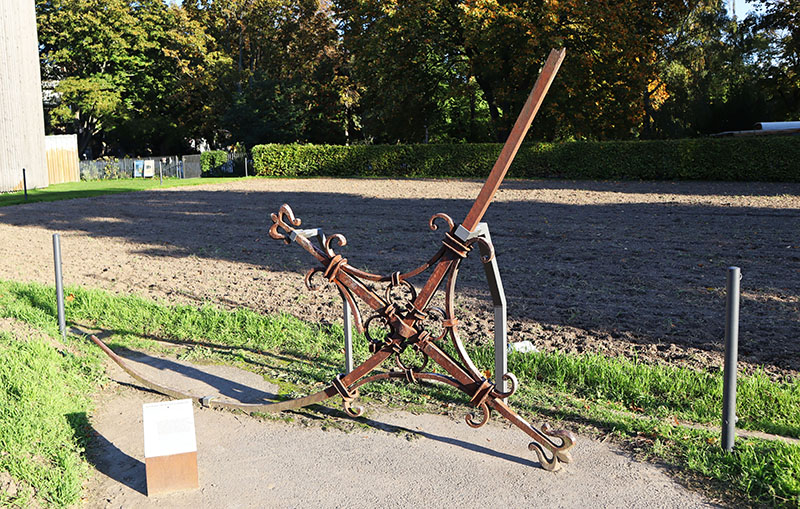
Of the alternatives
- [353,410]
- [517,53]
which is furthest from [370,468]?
[517,53]

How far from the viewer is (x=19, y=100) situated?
24.7 meters

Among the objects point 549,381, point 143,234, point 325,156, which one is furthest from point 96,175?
point 549,381

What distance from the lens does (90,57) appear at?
43.4 meters

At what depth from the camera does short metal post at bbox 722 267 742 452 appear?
3484 millimetres

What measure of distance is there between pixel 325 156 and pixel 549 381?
1151 inches

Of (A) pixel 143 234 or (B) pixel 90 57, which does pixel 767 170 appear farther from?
(B) pixel 90 57

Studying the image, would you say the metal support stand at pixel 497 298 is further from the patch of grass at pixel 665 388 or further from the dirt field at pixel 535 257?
the dirt field at pixel 535 257

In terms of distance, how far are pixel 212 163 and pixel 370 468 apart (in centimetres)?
3549

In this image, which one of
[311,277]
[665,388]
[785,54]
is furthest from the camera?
[785,54]

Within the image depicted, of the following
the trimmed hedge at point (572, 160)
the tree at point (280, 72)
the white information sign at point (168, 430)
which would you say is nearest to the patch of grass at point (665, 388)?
the white information sign at point (168, 430)

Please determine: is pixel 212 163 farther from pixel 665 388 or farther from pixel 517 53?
pixel 665 388

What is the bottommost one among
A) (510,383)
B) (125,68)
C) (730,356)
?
(510,383)

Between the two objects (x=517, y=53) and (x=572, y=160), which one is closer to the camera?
A: (x=572, y=160)

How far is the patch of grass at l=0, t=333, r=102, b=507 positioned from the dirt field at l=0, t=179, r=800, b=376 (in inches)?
82.7
